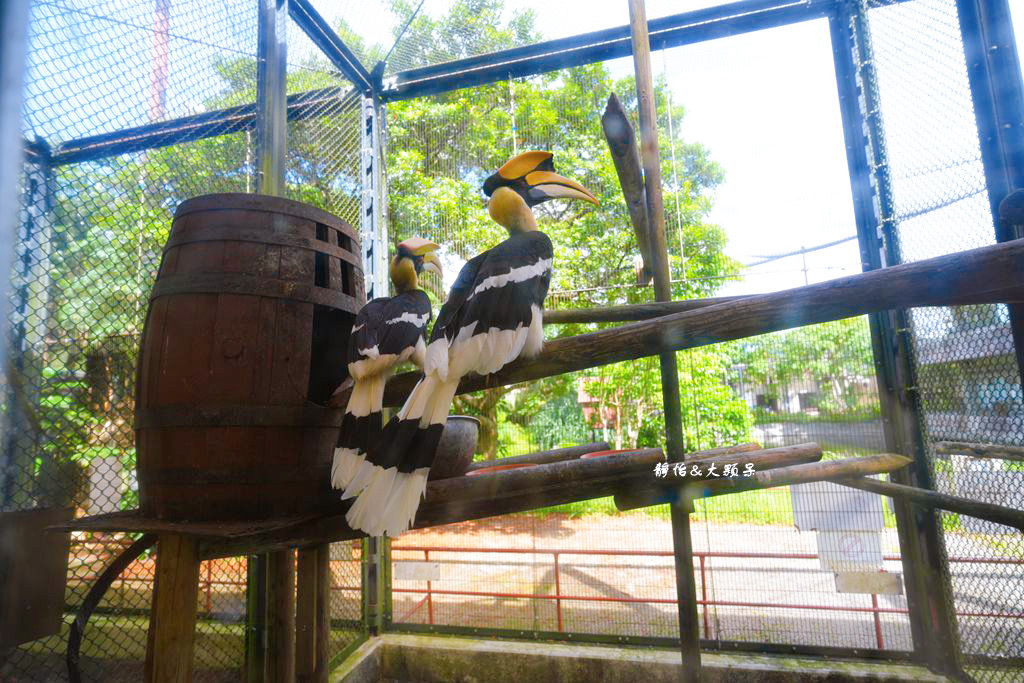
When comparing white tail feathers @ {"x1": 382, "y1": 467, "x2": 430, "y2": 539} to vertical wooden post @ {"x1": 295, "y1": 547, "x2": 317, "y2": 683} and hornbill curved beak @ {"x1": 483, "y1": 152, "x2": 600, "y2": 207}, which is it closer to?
vertical wooden post @ {"x1": 295, "y1": 547, "x2": 317, "y2": 683}

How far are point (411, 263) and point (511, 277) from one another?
1.09 m

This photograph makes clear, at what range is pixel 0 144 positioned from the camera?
11.3 inches

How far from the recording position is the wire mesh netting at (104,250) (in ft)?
6.03

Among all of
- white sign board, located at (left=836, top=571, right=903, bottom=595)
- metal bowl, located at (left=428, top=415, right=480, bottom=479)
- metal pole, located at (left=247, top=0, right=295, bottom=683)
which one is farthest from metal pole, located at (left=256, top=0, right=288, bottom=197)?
white sign board, located at (left=836, top=571, right=903, bottom=595)

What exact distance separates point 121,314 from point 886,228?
4.05 metres

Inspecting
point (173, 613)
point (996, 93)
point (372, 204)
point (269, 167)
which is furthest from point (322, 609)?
point (996, 93)

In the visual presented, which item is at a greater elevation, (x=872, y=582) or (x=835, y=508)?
(x=835, y=508)

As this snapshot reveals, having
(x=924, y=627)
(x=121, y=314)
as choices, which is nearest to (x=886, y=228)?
(x=924, y=627)

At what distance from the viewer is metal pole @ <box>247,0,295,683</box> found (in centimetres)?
193

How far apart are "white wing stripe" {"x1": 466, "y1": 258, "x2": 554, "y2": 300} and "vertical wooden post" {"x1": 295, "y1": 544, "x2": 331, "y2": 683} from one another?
1221 mm

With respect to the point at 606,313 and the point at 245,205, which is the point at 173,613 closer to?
the point at 245,205

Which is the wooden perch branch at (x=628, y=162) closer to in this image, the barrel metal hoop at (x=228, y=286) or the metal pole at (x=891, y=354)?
the barrel metal hoop at (x=228, y=286)

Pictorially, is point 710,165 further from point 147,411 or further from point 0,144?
point 0,144

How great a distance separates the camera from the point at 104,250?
2137mm
